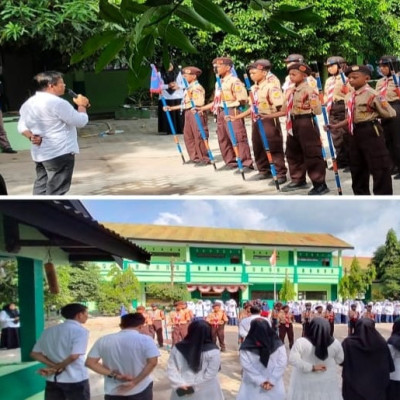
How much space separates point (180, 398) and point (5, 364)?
747mm

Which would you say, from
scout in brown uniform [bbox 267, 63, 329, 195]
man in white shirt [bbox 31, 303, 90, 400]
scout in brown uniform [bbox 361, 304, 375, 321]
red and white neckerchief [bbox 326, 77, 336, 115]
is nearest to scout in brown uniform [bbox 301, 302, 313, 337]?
scout in brown uniform [bbox 361, 304, 375, 321]

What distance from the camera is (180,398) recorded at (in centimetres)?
299

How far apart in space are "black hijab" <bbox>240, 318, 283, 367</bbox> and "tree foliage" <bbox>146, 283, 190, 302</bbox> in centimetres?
43

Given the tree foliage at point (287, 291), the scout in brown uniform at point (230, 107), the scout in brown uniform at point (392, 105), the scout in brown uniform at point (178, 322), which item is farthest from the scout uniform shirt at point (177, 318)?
the scout in brown uniform at point (230, 107)

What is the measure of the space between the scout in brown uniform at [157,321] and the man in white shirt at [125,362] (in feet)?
0.23

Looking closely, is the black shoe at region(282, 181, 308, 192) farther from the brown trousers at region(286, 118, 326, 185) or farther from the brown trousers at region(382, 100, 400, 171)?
the brown trousers at region(382, 100, 400, 171)

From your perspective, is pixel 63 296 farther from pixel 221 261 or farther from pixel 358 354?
pixel 358 354

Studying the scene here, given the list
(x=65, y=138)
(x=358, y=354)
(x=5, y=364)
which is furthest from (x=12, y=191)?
(x=358, y=354)

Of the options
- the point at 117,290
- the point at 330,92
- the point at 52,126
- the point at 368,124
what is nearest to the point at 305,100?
the point at 368,124

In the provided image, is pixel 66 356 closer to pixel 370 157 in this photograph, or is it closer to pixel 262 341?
pixel 262 341

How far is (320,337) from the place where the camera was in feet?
10.7

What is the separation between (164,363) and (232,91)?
11.8 feet

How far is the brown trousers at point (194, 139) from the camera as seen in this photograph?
7.05 meters

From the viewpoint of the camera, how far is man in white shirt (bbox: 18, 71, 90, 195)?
3.91 meters
